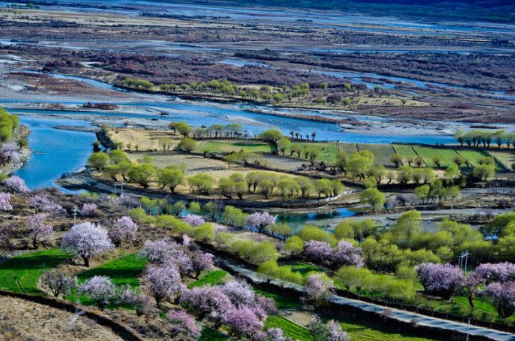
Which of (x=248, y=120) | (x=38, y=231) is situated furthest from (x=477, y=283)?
(x=248, y=120)

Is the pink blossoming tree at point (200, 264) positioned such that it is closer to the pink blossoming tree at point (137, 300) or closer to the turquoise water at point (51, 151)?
the pink blossoming tree at point (137, 300)

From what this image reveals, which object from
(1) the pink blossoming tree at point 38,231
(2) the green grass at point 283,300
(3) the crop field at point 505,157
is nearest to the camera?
(2) the green grass at point 283,300

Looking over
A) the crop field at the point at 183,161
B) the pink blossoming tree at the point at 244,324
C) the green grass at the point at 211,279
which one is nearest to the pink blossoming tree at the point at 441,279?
the green grass at the point at 211,279

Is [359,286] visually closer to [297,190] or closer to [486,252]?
[486,252]

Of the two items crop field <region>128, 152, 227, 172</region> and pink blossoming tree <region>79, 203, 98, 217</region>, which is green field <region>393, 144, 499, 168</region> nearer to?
crop field <region>128, 152, 227, 172</region>

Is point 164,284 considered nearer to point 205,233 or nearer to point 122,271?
point 122,271

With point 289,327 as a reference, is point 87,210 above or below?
above
